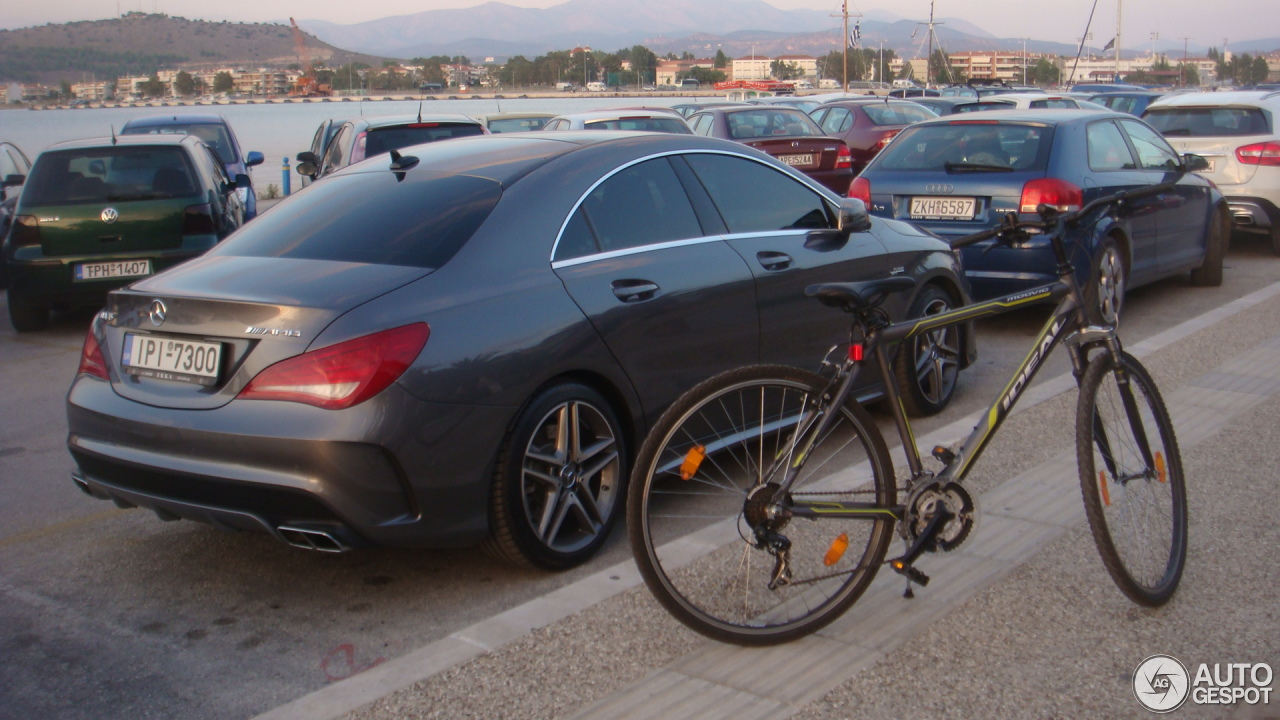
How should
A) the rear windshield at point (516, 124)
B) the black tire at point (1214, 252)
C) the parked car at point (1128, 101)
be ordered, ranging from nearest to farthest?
the black tire at point (1214, 252), the rear windshield at point (516, 124), the parked car at point (1128, 101)

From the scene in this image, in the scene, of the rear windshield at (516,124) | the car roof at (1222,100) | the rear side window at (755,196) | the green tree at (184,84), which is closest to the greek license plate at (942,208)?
the rear side window at (755,196)

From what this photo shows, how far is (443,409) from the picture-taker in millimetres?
3664

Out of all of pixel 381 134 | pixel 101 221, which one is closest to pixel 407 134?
pixel 381 134

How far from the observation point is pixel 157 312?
12.8 feet

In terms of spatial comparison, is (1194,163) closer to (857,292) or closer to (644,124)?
(857,292)

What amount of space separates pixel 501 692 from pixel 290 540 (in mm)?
953

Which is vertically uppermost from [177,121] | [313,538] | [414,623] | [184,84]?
[184,84]

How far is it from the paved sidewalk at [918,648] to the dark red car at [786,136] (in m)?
10.8

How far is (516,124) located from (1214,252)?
1277 cm

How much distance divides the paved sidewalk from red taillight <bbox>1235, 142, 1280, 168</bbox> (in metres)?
9.28

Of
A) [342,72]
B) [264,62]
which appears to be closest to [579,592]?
[342,72]

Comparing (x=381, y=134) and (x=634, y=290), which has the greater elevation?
(x=381, y=134)

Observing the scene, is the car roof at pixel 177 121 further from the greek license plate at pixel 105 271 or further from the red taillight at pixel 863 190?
the red taillight at pixel 863 190

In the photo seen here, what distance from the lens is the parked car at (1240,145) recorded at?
12.4 m
